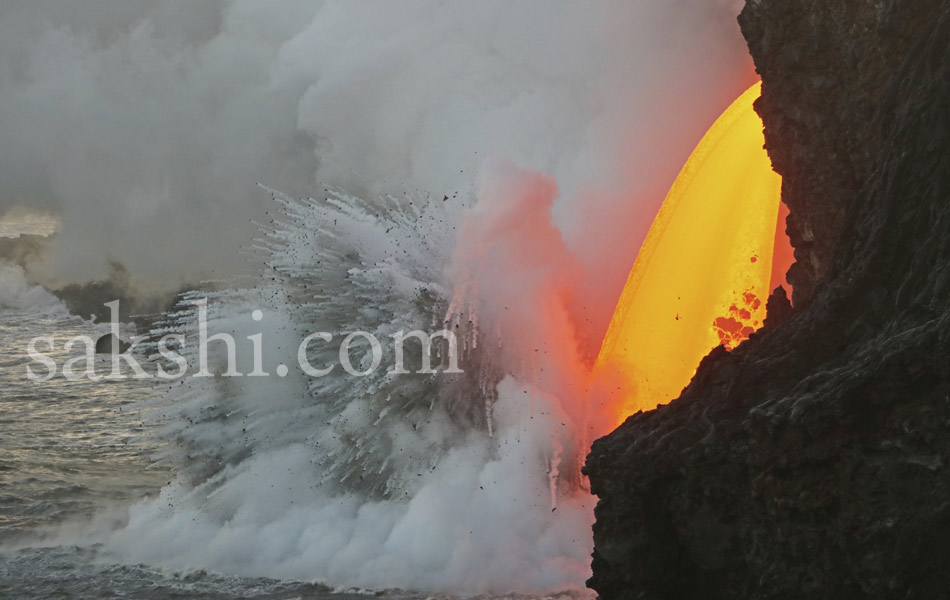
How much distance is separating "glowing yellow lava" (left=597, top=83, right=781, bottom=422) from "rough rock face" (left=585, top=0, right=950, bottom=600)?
26.6 feet

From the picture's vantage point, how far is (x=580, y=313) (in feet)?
81.5

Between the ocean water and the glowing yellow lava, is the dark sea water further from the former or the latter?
the glowing yellow lava

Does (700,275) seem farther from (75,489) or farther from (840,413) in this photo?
(75,489)

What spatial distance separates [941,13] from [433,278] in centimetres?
1429

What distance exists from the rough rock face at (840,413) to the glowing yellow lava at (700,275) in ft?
26.6

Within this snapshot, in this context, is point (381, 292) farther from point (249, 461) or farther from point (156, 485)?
point (156, 485)

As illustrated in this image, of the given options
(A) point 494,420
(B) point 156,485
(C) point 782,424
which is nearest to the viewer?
(C) point 782,424

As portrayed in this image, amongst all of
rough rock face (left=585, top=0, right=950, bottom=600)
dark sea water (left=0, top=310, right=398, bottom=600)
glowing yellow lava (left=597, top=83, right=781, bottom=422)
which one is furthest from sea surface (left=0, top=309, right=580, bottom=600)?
glowing yellow lava (left=597, top=83, right=781, bottom=422)

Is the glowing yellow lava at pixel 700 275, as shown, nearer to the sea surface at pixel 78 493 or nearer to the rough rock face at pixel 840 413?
the sea surface at pixel 78 493

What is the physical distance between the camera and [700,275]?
73.3ft

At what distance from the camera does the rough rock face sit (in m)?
9.34

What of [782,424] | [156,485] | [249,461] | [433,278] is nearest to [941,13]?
[782,424]

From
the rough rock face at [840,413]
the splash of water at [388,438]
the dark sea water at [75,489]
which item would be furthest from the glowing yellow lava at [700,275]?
the rough rock face at [840,413]

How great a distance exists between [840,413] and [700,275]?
41.9ft
